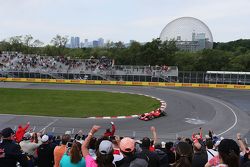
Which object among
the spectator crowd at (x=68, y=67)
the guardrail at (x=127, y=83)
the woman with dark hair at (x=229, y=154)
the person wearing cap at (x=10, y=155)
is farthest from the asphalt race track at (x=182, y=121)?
the woman with dark hair at (x=229, y=154)

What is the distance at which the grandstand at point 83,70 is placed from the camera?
183ft

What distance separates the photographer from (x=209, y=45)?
10606 cm

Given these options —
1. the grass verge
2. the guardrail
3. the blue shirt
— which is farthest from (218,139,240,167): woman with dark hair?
the guardrail

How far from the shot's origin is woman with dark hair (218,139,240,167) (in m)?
4.85

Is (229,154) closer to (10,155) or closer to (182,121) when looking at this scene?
(10,155)

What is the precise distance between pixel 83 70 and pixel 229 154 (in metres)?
56.2

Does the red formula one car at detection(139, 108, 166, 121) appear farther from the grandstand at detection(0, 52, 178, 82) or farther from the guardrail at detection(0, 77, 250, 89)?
the grandstand at detection(0, 52, 178, 82)

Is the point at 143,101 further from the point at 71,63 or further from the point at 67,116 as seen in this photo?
the point at 71,63

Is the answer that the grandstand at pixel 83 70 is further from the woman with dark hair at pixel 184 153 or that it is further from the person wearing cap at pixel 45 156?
the woman with dark hair at pixel 184 153

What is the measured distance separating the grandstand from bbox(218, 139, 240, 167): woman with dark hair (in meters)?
50.4

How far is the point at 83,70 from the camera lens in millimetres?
60219

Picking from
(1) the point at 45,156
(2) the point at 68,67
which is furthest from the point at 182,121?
(2) the point at 68,67

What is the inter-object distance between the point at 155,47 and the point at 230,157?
214 ft

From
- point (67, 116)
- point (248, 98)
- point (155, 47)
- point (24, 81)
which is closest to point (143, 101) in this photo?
point (67, 116)
